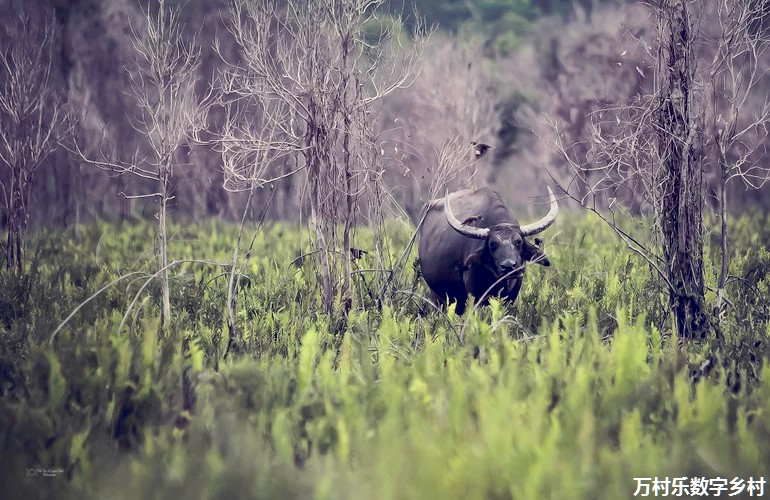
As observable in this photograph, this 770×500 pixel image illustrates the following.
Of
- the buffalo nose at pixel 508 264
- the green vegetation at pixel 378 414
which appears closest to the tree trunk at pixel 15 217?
the green vegetation at pixel 378 414

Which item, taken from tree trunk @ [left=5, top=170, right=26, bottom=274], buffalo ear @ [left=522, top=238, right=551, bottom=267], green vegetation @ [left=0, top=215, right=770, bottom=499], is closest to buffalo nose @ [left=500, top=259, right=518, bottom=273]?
buffalo ear @ [left=522, top=238, right=551, bottom=267]

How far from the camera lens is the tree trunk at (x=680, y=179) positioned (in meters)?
6.33

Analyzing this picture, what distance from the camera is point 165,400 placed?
4.30 metres

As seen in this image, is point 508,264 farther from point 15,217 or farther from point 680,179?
point 15,217

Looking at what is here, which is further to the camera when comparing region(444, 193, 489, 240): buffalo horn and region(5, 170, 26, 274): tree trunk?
region(5, 170, 26, 274): tree trunk

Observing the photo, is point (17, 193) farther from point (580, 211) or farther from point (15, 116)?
point (580, 211)

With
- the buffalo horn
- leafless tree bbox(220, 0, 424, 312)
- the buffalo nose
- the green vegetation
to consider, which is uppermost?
leafless tree bbox(220, 0, 424, 312)

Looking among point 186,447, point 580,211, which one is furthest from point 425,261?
point 580,211

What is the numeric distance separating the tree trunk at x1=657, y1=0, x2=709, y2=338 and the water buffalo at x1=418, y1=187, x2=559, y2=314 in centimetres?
117

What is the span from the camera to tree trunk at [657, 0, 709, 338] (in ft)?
Answer: 20.8

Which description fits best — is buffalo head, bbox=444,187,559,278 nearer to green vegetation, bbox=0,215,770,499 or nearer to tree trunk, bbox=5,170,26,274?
green vegetation, bbox=0,215,770,499

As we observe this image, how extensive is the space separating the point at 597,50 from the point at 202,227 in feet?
41.2

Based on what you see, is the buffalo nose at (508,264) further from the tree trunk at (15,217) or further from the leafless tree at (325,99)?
the tree trunk at (15,217)

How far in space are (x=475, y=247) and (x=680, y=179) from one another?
2.16 metres
